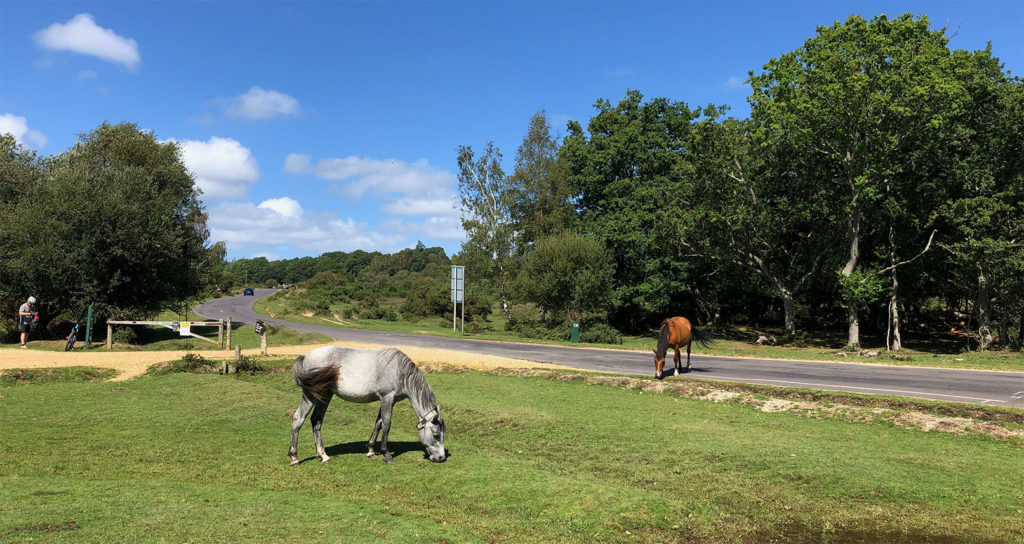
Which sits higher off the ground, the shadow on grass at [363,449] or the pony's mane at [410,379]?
the pony's mane at [410,379]

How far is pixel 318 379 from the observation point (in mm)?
9797

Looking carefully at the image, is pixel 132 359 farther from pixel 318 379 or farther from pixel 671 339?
pixel 671 339

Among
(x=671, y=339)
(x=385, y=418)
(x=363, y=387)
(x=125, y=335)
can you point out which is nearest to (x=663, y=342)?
(x=671, y=339)

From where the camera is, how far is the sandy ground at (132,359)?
2069cm

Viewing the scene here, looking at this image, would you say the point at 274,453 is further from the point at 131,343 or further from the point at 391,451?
the point at 131,343

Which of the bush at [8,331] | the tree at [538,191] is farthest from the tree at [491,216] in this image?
the bush at [8,331]

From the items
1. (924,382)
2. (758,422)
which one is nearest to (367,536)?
(758,422)

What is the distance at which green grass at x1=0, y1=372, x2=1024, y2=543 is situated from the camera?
6938 mm

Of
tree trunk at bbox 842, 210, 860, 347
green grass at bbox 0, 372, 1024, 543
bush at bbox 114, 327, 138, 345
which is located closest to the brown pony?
green grass at bbox 0, 372, 1024, 543

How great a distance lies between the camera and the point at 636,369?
23.2 meters

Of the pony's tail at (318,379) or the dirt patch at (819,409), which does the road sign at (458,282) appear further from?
the pony's tail at (318,379)

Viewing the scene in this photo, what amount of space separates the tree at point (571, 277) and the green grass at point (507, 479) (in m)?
26.7

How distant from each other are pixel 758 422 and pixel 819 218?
31.5m

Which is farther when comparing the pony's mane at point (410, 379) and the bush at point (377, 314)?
the bush at point (377, 314)
